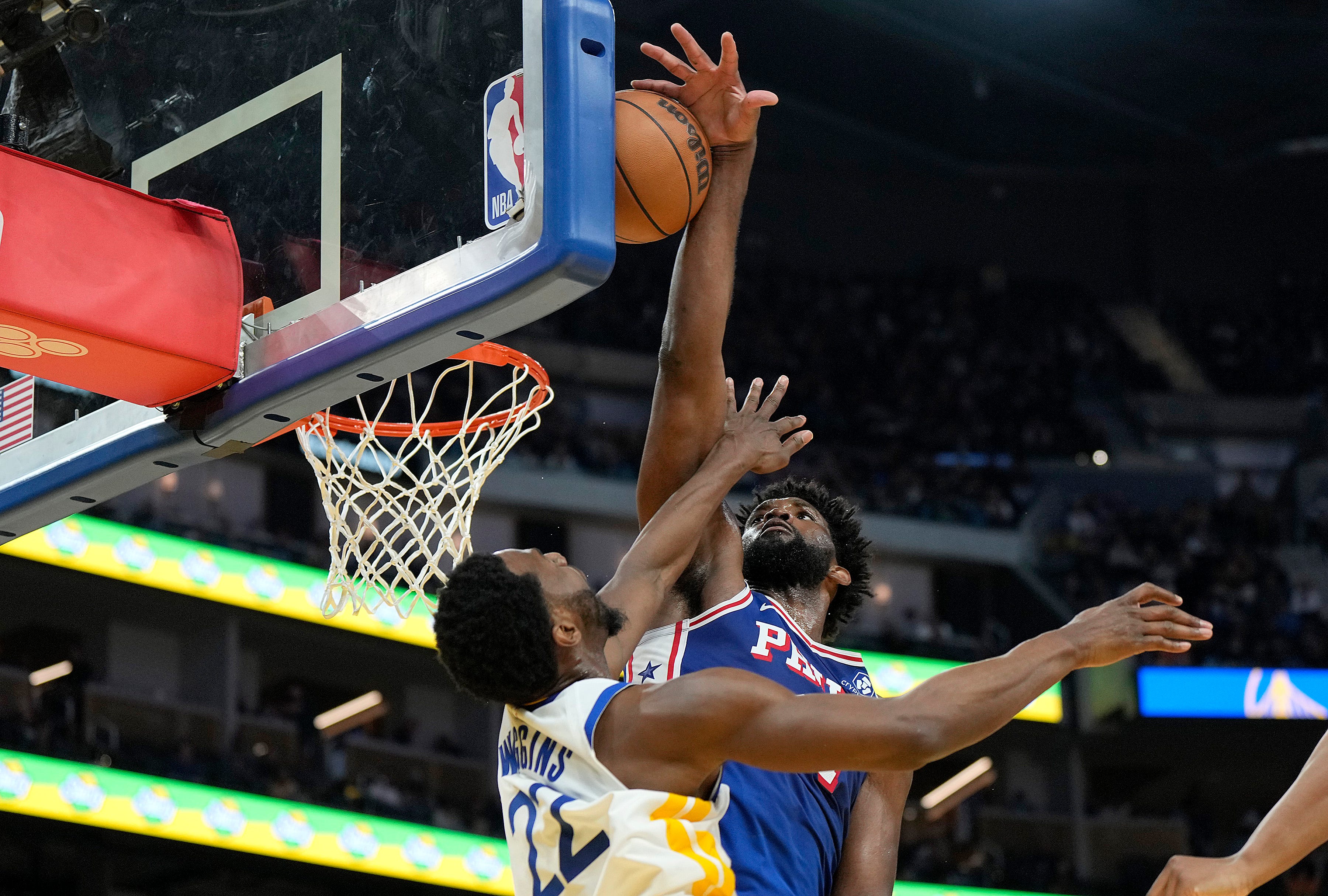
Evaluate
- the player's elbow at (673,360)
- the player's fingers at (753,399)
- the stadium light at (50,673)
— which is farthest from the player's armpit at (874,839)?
the stadium light at (50,673)

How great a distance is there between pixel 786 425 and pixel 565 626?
1.13 metres

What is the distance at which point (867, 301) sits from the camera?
21.4 meters

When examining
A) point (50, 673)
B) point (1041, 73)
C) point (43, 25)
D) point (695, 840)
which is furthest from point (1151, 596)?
point (1041, 73)

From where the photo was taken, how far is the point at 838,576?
12.9 feet

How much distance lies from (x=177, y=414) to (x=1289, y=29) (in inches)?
739

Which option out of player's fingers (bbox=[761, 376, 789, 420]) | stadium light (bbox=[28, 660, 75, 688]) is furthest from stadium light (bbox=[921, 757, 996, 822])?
player's fingers (bbox=[761, 376, 789, 420])

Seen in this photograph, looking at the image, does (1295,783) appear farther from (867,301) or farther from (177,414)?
(867,301)

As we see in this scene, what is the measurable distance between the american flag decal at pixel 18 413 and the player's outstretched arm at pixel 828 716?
166 centimetres

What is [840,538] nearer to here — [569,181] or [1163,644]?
[1163,644]

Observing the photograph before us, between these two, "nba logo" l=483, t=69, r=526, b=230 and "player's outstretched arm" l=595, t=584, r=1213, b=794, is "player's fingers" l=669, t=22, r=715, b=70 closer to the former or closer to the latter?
"nba logo" l=483, t=69, r=526, b=230

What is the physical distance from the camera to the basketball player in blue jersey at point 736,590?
3078mm

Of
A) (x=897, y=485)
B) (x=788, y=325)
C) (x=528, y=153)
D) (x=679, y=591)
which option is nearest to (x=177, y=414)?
(x=528, y=153)

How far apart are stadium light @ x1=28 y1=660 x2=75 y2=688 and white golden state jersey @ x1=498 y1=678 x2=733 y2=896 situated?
10933 millimetres

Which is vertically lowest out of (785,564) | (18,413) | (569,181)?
(785,564)
